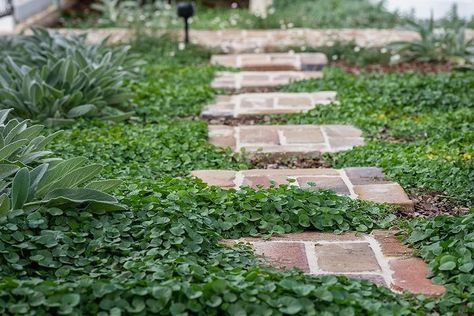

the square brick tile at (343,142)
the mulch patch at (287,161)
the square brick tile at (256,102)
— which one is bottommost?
the square brick tile at (256,102)

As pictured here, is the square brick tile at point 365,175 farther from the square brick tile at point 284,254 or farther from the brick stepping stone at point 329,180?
the square brick tile at point 284,254

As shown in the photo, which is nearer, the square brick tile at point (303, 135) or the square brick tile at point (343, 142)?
the square brick tile at point (343, 142)

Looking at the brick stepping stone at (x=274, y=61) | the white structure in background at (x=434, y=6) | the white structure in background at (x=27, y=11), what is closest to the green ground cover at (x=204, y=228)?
the brick stepping stone at (x=274, y=61)

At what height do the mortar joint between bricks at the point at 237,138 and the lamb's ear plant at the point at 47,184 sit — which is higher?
the lamb's ear plant at the point at 47,184

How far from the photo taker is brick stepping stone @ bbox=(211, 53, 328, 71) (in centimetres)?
680

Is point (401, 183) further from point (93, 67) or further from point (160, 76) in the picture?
point (160, 76)

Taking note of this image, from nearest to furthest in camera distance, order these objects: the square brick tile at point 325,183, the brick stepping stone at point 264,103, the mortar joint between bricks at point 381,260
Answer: the mortar joint between bricks at point 381,260, the square brick tile at point 325,183, the brick stepping stone at point 264,103

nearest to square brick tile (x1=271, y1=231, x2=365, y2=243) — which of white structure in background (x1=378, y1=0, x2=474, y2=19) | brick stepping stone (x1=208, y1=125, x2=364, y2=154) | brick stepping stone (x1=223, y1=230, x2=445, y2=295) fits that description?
brick stepping stone (x1=223, y1=230, x2=445, y2=295)

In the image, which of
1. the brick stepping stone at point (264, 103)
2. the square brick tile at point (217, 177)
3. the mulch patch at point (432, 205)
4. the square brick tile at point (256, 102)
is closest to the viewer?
the mulch patch at point (432, 205)

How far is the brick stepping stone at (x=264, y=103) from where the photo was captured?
17.6 ft

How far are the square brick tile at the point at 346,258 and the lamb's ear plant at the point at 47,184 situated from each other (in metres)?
0.80

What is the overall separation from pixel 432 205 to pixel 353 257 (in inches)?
31.4

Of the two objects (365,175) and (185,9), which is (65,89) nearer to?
(365,175)

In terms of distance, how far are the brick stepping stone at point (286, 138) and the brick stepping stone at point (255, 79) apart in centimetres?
121
